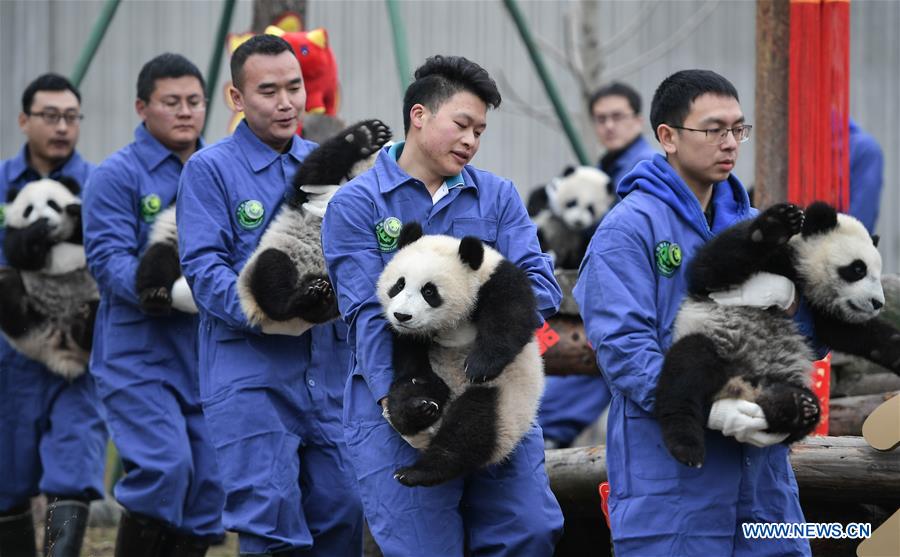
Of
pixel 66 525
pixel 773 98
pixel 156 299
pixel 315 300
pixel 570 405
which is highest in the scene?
pixel 773 98

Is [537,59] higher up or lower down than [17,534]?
higher up

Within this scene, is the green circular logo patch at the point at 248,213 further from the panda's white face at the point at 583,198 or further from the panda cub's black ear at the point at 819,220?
the panda's white face at the point at 583,198

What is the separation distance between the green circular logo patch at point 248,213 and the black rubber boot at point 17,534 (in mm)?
2539

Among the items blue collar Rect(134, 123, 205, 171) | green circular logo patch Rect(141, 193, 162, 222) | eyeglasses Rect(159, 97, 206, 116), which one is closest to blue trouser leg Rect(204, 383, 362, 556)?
green circular logo patch Rect(141, 193, 162, 222)

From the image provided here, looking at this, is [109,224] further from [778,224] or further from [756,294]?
[778,224]

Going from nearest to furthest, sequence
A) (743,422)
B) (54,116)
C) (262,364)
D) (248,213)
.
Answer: (743,422) → (262,364) → (248,213) → (54,116)

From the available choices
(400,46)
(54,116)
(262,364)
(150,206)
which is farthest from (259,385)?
(400,46)

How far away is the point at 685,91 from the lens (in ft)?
14.6

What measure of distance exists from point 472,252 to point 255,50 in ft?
6.28

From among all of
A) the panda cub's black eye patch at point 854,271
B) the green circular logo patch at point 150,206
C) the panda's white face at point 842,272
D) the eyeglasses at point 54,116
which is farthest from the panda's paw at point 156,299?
the panda cub's black eye patch at point 854,271

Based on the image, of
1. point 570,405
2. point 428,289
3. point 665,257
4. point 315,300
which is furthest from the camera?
point 570,405

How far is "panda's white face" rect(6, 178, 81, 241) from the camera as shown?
693 centimetres

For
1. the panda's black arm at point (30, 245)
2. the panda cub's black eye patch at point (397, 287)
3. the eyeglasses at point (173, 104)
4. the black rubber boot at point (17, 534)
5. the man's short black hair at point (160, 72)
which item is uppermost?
the man's short black hair at point (160, 72)

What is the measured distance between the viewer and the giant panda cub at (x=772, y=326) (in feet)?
13.1
